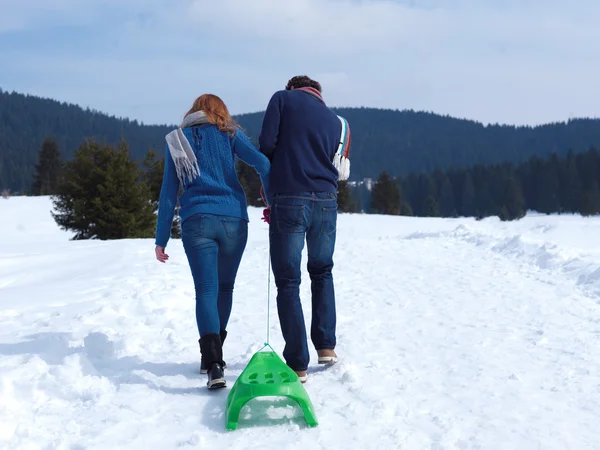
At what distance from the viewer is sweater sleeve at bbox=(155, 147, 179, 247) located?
4.20 m

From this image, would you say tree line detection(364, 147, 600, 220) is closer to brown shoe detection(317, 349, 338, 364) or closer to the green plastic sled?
brown shoe detection(317, 349, 338, 364)

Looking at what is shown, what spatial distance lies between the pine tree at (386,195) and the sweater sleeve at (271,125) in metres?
64.8

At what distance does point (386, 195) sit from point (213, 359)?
65386 mm

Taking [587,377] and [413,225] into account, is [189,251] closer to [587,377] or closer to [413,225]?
[587,377]

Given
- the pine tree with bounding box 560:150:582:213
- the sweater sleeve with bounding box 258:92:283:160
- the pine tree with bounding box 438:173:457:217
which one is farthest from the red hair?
the pine tree with bounding box 438:173:457:217

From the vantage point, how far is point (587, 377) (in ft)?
14.2

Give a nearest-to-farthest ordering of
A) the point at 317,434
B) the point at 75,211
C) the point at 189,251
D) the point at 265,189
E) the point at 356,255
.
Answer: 1. the point at 317,434
2. the point at 189,251
3. the point at 265,189
4. the point at 356,255
5. the point at 75,211

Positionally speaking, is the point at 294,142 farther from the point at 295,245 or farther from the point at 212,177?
the point at 295,245

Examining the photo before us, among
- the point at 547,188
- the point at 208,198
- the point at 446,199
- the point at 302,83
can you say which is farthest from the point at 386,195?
the point at 208,198

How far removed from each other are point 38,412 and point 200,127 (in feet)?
7.11

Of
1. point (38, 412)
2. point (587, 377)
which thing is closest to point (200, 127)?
point (38, 412)

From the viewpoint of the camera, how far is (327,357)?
460 cm

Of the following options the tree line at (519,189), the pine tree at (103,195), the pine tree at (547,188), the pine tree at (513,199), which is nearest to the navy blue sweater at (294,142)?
the pine tree at (103,195)

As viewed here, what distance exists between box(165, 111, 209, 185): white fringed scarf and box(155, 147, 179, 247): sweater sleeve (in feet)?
0.23
